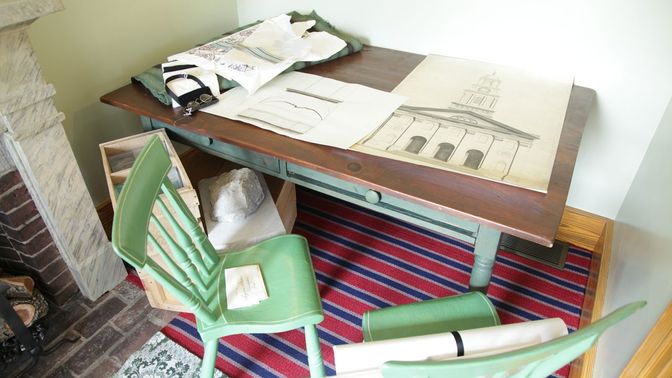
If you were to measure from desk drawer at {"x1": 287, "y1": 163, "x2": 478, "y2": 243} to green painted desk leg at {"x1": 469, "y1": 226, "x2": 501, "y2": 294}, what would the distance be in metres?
0.02

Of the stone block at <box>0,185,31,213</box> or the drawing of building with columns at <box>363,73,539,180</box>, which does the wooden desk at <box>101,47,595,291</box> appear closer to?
the drawing of building with columns at <box>363,73,539,180</box>

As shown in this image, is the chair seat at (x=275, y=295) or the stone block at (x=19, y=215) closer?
the chair seat at (x=275, y=295)

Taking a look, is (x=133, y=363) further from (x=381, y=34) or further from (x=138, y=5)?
(x=381, y=34)

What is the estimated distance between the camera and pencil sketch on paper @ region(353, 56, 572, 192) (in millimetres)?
1010

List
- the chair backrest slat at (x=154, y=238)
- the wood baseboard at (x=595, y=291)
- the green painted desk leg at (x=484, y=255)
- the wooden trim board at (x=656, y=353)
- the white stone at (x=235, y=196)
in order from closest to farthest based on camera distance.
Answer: the wooden trim board at (x=656, y=353), the chair backrest slat at (x=154, y=238), the green painted desk leg at (x=484, y=255), the wood baseboard at (x=595, y=291), the white stone at (x=235, y=196)

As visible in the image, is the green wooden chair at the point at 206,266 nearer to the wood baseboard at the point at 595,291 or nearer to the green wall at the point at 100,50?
the green wall at the point at 100,50

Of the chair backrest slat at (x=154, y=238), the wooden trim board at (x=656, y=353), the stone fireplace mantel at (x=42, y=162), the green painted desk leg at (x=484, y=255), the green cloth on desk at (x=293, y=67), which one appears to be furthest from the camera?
the green cloth on desk at (x=293, y=67)

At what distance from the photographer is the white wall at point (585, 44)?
129 centimetres

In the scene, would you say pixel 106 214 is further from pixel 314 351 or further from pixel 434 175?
pixel 434 175

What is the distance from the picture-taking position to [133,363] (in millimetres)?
1350

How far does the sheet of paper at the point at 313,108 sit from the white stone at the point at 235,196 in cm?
28

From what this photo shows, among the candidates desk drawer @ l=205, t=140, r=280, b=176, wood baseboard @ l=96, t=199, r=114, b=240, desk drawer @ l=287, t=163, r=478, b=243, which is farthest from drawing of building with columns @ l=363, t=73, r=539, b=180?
wood baseboard @ l=96, t=199, r=114, b=240

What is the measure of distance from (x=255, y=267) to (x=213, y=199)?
38 cm

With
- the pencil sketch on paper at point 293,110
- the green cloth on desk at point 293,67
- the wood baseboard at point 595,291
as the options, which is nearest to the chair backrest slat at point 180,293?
the pencil sketch on paper at point 293,110
